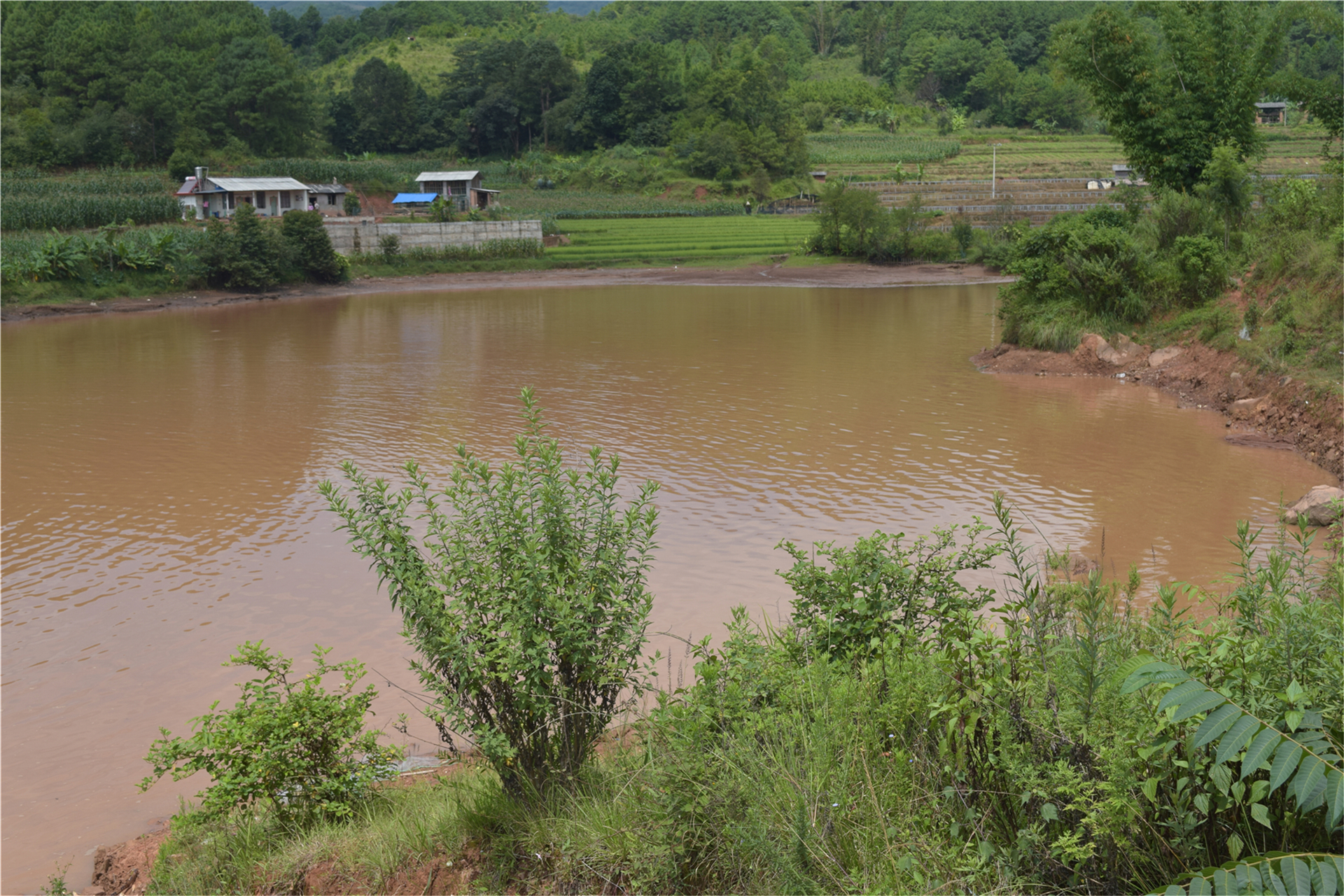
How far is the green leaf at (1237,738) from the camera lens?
7.22ft

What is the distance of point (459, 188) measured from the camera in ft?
184

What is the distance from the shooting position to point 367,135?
7900cm

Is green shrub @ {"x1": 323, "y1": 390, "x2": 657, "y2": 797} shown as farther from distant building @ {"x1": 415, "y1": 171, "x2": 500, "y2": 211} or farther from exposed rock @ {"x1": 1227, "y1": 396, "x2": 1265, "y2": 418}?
distant building @ {"x1": 415, "y1": 171, "x2": 500, "y2": 211}

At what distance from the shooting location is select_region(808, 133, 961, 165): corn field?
230 feet

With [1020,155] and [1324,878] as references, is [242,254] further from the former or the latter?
[1020,155]

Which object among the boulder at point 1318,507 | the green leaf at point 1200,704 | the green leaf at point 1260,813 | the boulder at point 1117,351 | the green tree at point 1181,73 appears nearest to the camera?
the green leaf at point 1200,704

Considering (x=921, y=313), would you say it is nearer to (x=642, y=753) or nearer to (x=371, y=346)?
(x=371, y=346)

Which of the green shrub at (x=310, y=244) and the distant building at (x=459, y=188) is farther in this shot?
the distant building at (x=459, y=188)

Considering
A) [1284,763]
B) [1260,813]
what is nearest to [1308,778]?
[1284,763]

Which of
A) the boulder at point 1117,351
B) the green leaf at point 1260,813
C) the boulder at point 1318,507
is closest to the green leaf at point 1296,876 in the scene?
the green leaf at point 1260,813

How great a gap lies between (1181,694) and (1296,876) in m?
0.42

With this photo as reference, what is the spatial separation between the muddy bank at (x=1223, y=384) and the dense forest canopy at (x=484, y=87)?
22.5 m

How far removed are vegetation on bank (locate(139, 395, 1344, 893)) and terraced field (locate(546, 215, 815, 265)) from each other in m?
39.6

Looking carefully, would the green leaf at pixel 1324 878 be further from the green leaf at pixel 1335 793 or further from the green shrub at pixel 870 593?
the green shrub at pixel 870 593
